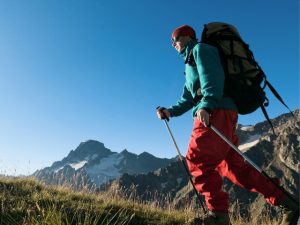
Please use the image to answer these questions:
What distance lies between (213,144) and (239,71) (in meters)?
1.13

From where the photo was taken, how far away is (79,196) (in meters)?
7.88

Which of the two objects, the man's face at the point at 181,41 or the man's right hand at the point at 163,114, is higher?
the man's face at the point at 181,41

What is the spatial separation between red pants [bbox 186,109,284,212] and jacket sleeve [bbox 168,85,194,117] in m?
1.12

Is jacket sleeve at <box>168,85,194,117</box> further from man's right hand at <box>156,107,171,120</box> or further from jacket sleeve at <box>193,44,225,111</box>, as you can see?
jacket sleeve at <box>193,44,225,111</box>

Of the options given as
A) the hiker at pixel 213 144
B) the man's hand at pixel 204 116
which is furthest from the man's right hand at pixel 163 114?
the man's hand at pixel 204 116

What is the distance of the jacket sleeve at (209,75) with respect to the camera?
507 cm

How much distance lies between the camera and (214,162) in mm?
5094

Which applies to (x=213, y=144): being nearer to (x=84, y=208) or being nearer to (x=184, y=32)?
(x=184, y=32)

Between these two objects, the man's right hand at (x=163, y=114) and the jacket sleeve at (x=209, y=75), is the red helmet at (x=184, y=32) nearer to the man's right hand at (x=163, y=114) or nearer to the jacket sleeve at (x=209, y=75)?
the jacket sleeve at (x=209, y=75)

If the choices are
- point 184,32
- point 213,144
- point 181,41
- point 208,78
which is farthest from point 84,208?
point 184,32

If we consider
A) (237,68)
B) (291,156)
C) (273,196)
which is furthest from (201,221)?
(291,156)

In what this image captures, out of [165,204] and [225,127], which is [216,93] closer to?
[225,127]

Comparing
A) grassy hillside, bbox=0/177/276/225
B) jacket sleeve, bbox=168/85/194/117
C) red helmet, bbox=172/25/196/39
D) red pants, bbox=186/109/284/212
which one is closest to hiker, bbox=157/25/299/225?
red pants, bbox=186/109/284/212

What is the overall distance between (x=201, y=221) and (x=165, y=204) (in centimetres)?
365
